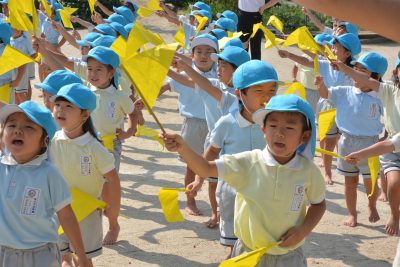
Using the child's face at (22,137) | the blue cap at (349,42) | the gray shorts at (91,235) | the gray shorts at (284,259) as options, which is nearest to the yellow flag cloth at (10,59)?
the gray shorts at (91,235)

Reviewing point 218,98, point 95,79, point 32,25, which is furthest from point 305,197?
point 32,25

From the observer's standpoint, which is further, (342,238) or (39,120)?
(342,238)

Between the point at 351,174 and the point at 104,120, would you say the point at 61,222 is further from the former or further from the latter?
the point at 351,174

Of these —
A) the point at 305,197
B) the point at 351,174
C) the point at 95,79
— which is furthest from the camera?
the point at 351,174

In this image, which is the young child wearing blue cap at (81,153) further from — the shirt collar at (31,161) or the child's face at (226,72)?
the child's face at (226,72)

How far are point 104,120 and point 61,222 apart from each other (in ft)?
8.47

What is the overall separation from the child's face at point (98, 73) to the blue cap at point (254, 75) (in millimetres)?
1839

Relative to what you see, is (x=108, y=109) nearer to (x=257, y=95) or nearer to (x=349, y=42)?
(x=257, y=95)

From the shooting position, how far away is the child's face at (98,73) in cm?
655

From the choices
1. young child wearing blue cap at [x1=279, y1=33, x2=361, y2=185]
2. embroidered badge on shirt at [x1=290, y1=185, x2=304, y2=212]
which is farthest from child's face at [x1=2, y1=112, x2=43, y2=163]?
young child wearing blue cap at [x1=279, y1=33, x2=361, y2=185]

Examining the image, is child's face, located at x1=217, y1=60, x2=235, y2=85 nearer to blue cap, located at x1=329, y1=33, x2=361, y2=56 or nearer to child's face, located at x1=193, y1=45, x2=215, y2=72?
child's face, located at x1=193, y1=45, x2=215, y2=72

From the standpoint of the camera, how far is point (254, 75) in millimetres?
5031

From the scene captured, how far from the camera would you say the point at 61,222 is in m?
4.10

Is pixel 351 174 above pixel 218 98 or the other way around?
the other way around
